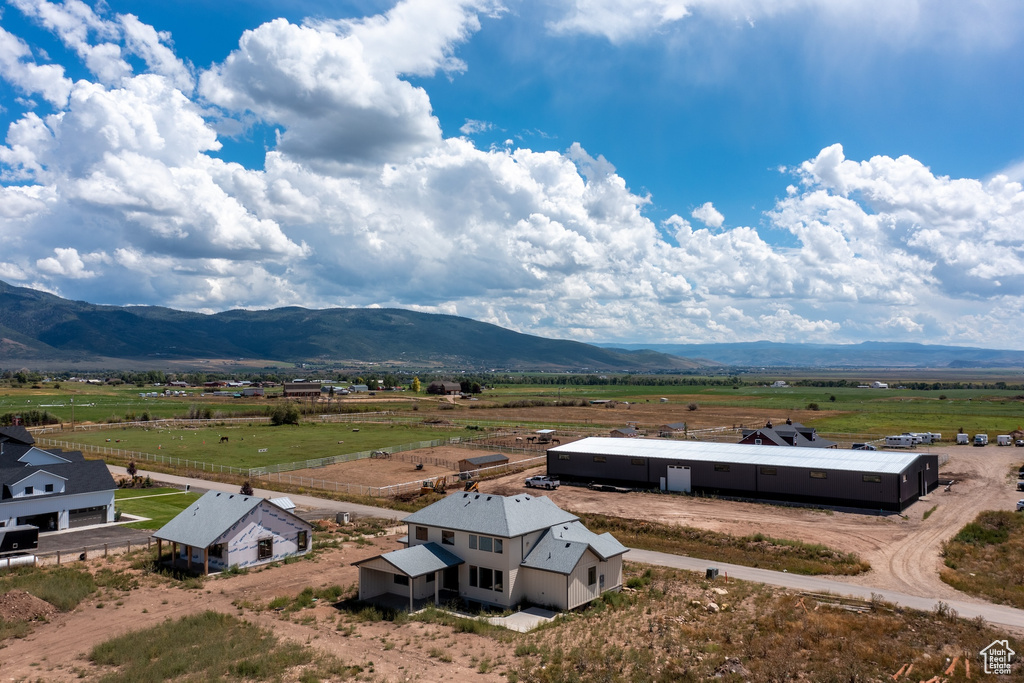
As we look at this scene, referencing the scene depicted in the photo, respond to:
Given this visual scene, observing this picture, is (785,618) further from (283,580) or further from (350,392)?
(350,392)

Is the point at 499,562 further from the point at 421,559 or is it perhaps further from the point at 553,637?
the point at 553,637

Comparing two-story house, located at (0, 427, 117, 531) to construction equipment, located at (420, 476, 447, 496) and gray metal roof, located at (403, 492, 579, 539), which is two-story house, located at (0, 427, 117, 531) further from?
gray metal roof, located at (403, 492, 579, 539)

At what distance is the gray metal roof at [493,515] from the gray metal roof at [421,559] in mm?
1230

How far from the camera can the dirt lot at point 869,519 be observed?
31844 mm

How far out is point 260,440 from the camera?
87.4m

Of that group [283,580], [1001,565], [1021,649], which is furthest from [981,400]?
[283,580]

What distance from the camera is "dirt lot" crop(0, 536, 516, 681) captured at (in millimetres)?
21469

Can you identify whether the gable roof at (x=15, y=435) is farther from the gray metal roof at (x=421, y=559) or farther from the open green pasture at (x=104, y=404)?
the open green pasture at (x=104, y=404)

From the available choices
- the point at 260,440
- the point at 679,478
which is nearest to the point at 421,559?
the point at 679,478

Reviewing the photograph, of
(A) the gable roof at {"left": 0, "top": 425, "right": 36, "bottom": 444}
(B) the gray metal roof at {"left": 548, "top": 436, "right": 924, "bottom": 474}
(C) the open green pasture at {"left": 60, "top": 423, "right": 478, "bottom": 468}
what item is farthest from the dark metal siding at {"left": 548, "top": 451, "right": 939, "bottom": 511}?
(A) the gable roof at {"left": 0, "top": 425, "right": 36, "bottom": 444}

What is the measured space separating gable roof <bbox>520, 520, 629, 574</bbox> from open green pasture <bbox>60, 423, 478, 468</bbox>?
46.8 metres

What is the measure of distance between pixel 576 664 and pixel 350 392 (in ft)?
573

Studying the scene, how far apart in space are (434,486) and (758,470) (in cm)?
2585

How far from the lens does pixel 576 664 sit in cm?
2114
